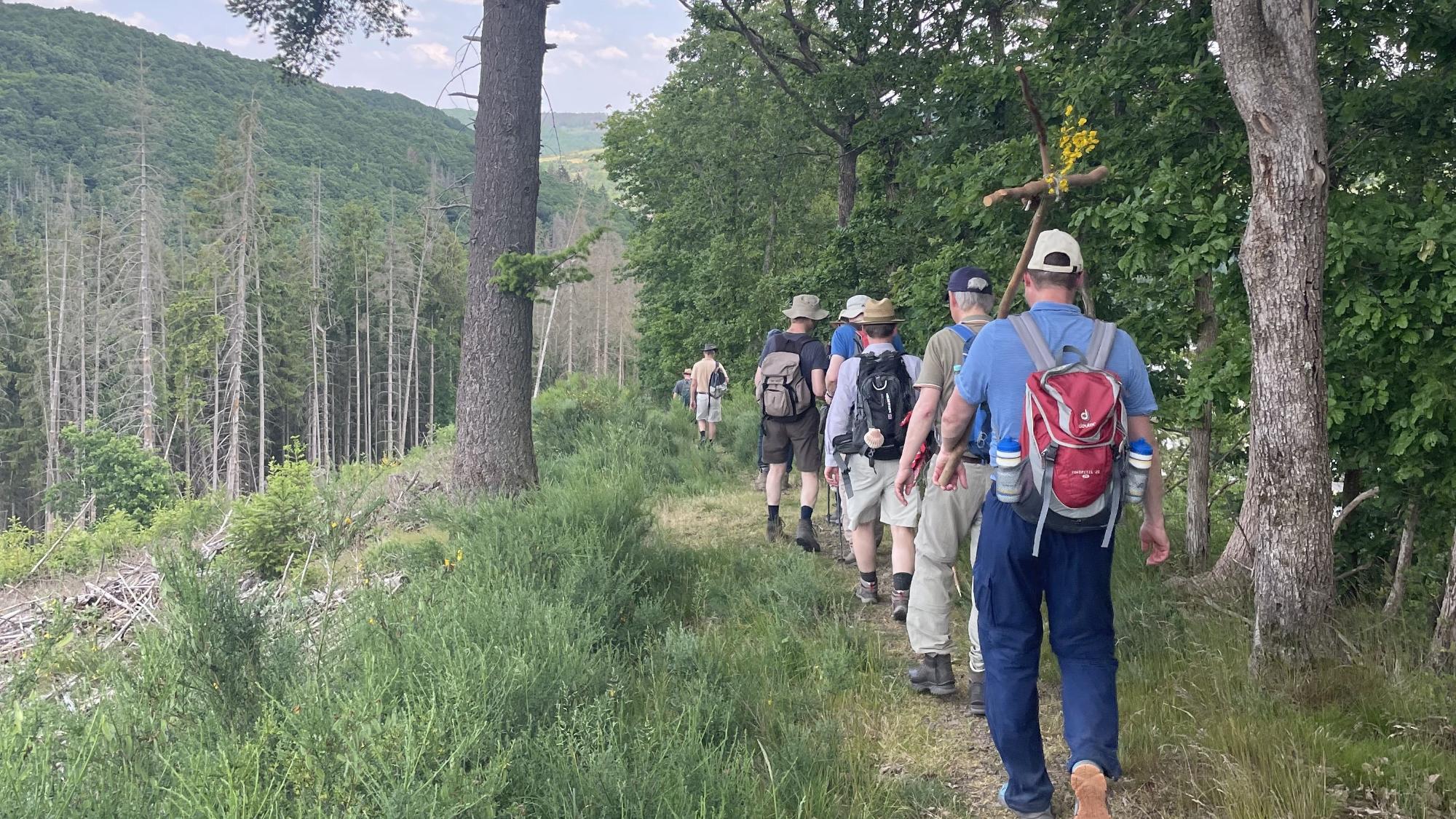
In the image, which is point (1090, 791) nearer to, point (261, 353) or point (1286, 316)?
point (1286, 316)

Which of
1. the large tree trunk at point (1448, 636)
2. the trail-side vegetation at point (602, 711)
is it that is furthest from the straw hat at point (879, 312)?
the large tree trunk at point (1448, 636)

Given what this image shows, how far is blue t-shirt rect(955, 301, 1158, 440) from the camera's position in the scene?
117 inches

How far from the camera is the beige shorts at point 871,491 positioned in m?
5.31

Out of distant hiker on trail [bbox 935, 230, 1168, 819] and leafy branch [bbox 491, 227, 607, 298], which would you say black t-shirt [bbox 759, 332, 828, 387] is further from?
distant hiker on trail [bbox 935, 230, 1168, 819]

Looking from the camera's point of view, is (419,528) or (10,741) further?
(419,528)

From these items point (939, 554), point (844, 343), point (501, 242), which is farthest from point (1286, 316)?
point (501, 242)

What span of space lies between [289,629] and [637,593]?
2.18 meters

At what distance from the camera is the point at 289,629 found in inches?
145

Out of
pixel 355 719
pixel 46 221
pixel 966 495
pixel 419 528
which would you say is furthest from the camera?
pixel 46 221

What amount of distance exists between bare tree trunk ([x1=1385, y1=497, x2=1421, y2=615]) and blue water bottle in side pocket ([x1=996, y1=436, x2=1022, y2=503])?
9.25ft

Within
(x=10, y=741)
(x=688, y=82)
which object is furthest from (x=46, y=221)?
(x=10, y=741)

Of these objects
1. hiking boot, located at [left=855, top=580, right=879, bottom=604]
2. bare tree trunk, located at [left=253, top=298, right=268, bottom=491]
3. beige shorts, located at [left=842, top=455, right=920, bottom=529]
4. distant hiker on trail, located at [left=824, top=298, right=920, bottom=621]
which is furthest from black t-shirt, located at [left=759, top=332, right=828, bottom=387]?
bare tree trunk, located at [left=253, top=298, right=268, bottom=491]

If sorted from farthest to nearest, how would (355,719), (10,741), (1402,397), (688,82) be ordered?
(688,82) < (1402,397) < (355,719) < (10,741)

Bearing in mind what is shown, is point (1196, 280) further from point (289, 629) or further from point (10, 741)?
point (10, 741)
